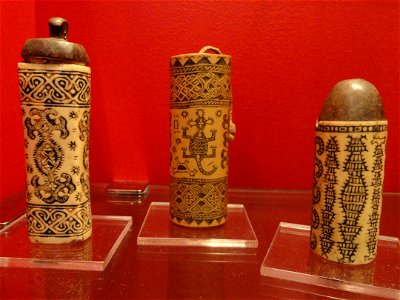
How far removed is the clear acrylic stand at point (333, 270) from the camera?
66cm

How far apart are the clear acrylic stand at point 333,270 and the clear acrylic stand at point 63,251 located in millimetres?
301

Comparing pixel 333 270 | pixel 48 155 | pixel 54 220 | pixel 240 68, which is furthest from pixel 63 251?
pixel 240 68

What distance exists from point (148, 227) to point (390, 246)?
52 centimetres

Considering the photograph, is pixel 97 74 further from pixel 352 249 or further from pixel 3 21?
pixel 352 249

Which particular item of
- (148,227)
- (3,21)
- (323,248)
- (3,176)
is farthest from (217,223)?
(3,21)

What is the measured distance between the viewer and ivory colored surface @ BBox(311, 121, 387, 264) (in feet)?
2.26

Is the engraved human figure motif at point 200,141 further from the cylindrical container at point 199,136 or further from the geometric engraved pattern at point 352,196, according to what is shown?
the geometric engraved pattern at point 352,196

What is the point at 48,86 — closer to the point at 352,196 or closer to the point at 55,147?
the point at 55,147

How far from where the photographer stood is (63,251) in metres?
0.75

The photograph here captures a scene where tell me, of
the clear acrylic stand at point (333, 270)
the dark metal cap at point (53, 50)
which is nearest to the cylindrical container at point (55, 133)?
the dark metal cap at point (53, 50)

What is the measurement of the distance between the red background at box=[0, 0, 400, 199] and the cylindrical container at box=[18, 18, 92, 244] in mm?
443

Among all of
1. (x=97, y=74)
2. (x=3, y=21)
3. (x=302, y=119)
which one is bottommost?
(x=302, y=119)

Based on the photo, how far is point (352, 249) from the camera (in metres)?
0.71

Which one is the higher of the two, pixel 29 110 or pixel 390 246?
pixel 29 110
